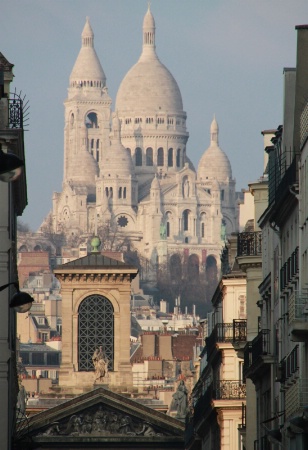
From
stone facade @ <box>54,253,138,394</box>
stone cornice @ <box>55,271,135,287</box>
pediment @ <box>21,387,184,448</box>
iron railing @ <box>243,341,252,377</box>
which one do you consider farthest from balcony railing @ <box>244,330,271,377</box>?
stone cornice @ <box>55,271,135,287</box>

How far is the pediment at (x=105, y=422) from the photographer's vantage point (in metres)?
85.1

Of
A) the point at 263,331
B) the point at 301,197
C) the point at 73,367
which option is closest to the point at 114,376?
the point at 73,367

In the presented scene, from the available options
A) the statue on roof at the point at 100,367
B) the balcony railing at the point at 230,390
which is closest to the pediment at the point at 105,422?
the statue on roof at the point at 100,367

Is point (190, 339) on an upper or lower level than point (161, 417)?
upper

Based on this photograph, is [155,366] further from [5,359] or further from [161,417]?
[5,359]

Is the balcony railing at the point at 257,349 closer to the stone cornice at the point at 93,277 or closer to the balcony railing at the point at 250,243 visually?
the balcony railing at the point at 250,243

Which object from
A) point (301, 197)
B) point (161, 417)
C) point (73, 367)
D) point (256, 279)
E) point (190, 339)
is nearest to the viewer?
point (301, 197)

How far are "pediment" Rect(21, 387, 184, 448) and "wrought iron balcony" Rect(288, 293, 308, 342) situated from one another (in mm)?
52898

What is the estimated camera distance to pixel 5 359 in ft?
126

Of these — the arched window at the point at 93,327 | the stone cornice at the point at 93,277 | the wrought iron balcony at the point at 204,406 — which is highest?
the stone cornice at the point at 93,277

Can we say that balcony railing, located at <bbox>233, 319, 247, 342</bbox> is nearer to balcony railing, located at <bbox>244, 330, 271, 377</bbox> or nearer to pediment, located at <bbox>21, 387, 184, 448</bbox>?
balcony railing, located at <bbox>244, 330, 271, 377</bbox>

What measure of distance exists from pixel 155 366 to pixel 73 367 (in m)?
36.7

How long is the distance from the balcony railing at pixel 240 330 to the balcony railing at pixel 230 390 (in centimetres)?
260

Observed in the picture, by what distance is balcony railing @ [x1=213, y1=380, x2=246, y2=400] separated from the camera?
176 feet
